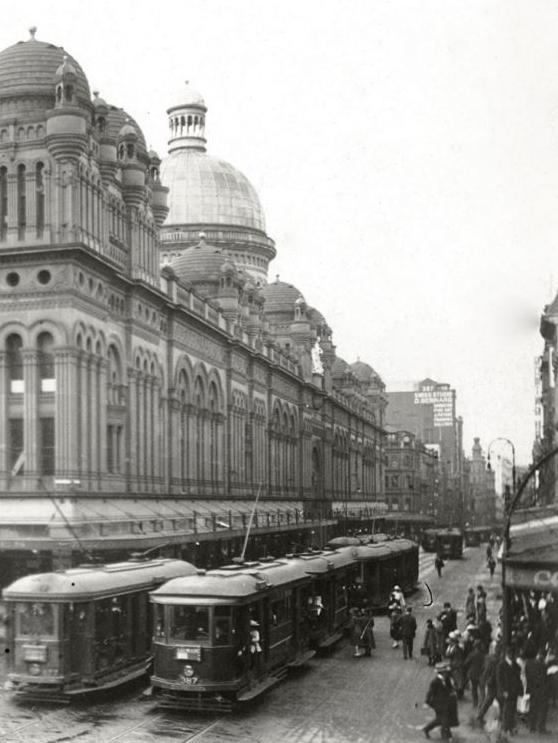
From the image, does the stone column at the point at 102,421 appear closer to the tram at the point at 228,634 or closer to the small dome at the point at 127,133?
the small dome at the point at 127,133

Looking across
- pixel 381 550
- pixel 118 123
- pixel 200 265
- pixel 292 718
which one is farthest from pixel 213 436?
pixel 292 718

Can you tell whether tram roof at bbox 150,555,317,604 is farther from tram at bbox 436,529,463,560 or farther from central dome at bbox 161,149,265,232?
central dome at bbox 161,149,265,232

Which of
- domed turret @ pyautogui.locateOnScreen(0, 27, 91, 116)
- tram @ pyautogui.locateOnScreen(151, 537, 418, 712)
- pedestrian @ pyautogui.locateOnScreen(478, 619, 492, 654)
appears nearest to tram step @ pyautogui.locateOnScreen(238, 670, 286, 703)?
tram @ pyautogui.locateOnScreen(151, 537, 418, 712)

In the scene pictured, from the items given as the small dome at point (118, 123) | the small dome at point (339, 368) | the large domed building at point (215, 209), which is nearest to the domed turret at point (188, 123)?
the large domed building at point (215, 209)

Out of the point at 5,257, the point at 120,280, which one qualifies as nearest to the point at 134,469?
the point at 120,280

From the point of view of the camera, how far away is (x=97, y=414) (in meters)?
43.1

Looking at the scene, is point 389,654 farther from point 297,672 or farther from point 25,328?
point 25,328

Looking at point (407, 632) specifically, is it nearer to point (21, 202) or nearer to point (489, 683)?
point (489, 683)

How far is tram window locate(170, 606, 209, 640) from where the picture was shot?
23.1m

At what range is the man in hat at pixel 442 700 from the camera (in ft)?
68.4

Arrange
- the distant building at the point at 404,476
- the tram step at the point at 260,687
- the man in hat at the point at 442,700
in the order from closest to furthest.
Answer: the man in hat at the point at 442,700, the tram step at the point at 260,687, the distant building at the point at 404,476

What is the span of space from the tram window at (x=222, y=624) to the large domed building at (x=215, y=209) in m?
71.0

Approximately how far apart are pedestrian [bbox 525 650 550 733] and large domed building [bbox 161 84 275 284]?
73.3 m

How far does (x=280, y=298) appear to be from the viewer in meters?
94.7
